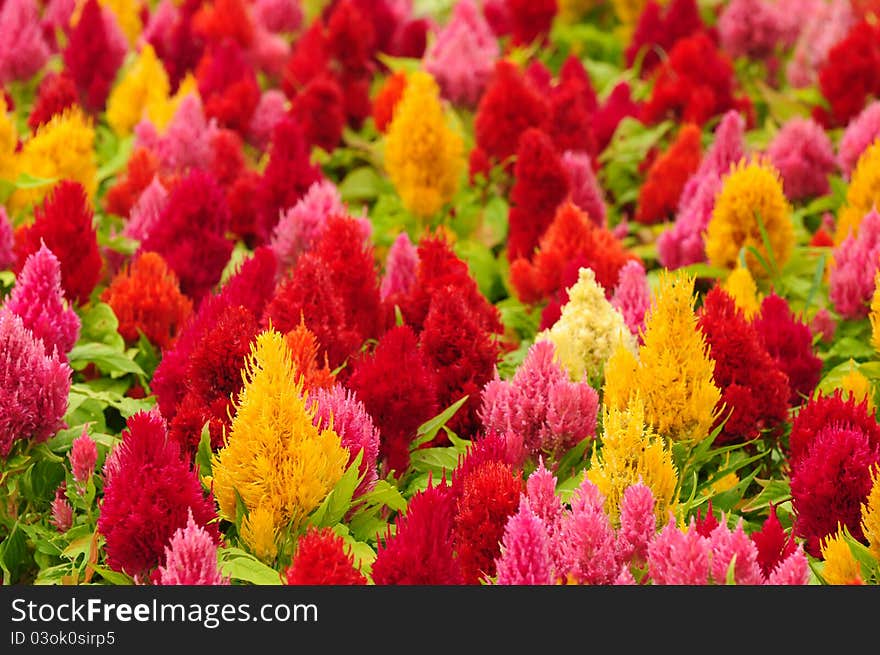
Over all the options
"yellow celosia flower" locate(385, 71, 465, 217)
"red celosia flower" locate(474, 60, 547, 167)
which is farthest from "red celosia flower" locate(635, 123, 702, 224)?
"yellow celosia flower" locate(385, 71, 465, 217)

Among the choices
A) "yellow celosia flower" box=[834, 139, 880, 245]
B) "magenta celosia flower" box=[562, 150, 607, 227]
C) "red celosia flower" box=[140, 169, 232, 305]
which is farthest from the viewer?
"magenta celosia flower" box=[562, 150, 607, 227]

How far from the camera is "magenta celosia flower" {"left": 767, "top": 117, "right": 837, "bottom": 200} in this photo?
4.54m

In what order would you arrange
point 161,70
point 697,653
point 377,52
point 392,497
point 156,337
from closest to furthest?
point 697,653 < point 392,497 < point 156,337 < point 161,70 < point 377,52

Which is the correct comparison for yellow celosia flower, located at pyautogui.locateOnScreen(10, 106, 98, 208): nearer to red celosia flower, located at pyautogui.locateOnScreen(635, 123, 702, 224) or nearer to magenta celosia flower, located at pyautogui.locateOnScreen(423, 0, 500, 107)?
magenta celosia flower, located at pyautogui.locateOnScreen(423, 0, 500, 107)

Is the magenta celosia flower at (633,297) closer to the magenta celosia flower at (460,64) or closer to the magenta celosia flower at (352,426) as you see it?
the magenta celosia flower at (352,426)

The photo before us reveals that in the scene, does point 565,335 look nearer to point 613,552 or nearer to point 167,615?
point 613,552

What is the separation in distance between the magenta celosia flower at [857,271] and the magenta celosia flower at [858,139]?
1.03m

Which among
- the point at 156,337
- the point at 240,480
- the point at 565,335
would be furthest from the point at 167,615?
the point at 156,337

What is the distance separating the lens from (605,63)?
6.66m

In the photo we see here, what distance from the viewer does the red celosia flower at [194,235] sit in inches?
140

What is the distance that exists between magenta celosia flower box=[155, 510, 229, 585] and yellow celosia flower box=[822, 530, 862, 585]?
997mm

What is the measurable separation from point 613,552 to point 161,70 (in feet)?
12.0

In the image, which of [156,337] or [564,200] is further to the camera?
[564,200]

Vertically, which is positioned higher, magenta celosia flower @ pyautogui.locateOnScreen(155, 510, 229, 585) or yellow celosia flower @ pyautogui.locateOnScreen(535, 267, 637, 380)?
magenta celosia flower @ pyautogui.locateOnScreen(155, 510, 229, 585)
